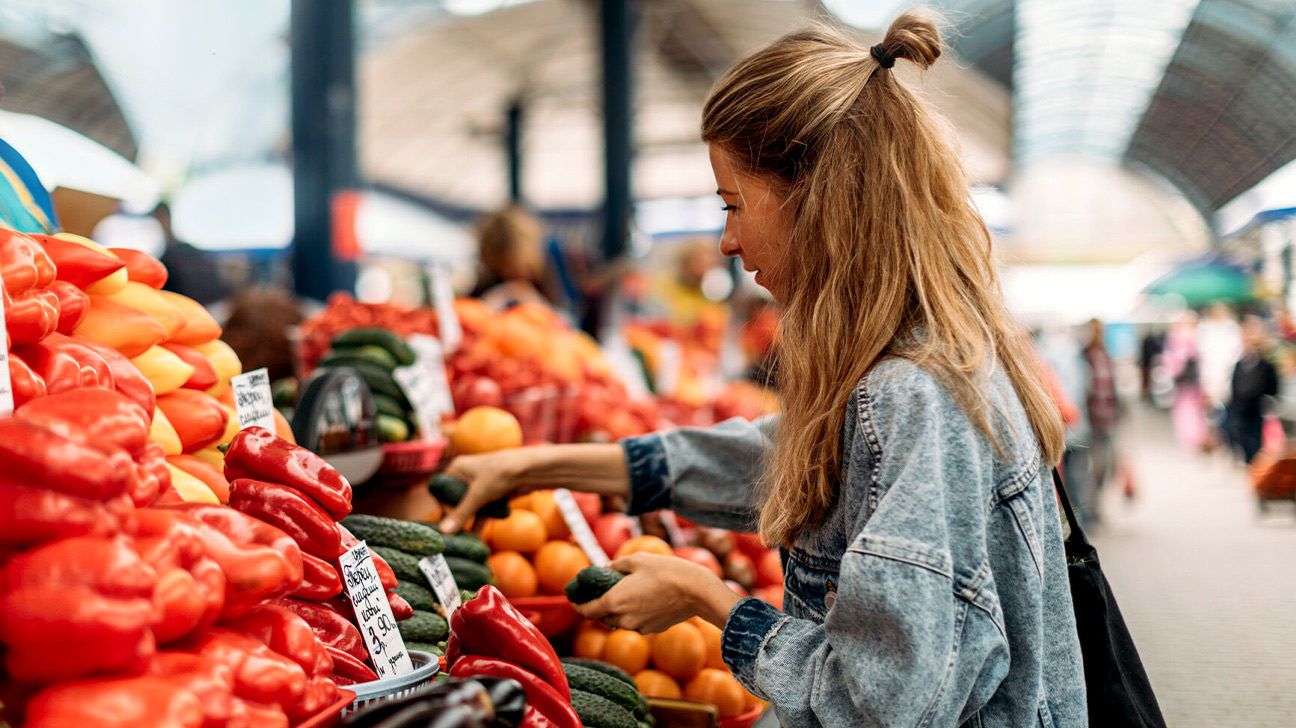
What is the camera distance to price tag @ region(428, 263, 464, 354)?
343cm

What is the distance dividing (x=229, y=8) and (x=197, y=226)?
6.56 ft

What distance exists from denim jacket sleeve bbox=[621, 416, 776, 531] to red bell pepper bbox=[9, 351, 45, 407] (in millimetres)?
1241

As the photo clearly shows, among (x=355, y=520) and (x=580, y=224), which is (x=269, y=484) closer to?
(x=355, y=520)

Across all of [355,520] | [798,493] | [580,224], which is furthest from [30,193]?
[580,224]

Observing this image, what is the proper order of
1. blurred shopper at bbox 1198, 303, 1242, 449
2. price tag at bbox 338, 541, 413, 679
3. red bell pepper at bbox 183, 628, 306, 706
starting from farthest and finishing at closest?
blurred shopper at bbox 1198, 303, 1242, 449
price tag at bbox 338, 541, 413, 679
red bell pepper at bbox 183, 628, 306, 706

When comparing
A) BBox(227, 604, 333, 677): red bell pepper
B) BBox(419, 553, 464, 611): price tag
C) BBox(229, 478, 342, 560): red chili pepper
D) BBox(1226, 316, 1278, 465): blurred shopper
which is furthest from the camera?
BBox(1226, 316, 1278, 465): blurred shopper

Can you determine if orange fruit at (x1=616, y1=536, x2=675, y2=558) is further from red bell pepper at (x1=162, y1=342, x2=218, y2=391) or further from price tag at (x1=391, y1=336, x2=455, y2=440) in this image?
red bell pepper at (x1=162, y1=342, x2=218, y2=391)

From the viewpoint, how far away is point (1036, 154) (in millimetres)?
24141

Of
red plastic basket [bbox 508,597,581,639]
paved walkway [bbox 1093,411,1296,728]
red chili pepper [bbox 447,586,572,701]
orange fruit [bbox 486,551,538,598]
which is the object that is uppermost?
red chili pepper [bbox 447,586,572,701]

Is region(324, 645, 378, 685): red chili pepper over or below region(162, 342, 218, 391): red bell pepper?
below

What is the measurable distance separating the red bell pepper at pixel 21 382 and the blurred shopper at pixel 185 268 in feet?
13.2

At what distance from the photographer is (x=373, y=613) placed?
4.78ft

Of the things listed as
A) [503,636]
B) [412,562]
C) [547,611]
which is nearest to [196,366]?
[412,562]

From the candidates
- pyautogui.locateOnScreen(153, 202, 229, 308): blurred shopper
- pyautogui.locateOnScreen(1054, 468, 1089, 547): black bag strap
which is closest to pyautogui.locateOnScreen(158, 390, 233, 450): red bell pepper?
pyautogui.locateOnScreen(1054, 468, 1089, 547): black bag strap
